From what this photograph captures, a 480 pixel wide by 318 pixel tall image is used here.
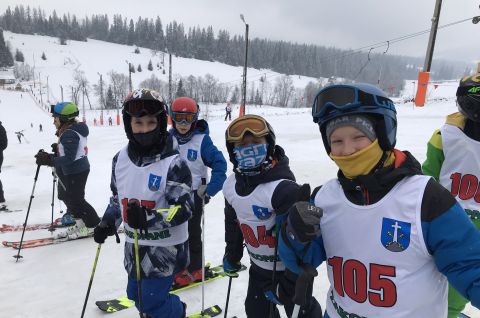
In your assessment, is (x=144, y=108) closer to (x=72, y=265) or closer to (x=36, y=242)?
(x=72, y=265)

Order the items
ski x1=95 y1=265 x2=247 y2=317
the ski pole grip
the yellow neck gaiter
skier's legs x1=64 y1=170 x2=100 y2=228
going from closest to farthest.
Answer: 1. the yellow neck gaiter
2. the ski pole grip
3. ski x1=95 y1=265 x2=247 y2=317
4. skier's legs x1=64 y1=170 x2=100 y2=228

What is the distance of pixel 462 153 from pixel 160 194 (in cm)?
247

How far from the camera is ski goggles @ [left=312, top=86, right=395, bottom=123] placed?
62.3 inches

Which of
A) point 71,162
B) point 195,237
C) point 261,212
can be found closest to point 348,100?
point 261,212

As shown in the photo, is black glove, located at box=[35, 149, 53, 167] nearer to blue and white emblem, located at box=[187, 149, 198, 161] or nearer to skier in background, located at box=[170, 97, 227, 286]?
skier in background, located at box=[170, 97, 227, 286]

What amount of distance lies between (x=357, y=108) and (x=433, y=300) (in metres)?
0.95

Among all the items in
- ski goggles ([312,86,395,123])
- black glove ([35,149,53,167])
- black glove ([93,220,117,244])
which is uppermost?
ski goggles ([312,86,395,123])

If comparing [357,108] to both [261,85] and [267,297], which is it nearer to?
[267,297]

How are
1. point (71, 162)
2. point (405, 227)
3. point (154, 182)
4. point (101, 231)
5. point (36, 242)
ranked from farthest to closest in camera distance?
1. point (36, 242)
2. point (71, 162)
3. point (101, 231)
4. point (154, 182)
5. point (405, 227)

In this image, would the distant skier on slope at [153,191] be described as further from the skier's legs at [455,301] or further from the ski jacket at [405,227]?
the skier's legs at [455,301]

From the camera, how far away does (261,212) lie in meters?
2.61

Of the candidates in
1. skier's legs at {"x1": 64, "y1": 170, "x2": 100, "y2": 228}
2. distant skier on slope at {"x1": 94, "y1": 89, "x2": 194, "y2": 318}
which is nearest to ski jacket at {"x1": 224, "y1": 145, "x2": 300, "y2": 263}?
distant skier on slope at {"x1": 94, "y1": 89, "x2": 194, "y2": 318}

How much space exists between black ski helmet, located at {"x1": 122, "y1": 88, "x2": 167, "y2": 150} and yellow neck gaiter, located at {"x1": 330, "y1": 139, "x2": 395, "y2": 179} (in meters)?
1.80

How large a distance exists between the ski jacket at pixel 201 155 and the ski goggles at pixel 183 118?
0.39 feet
